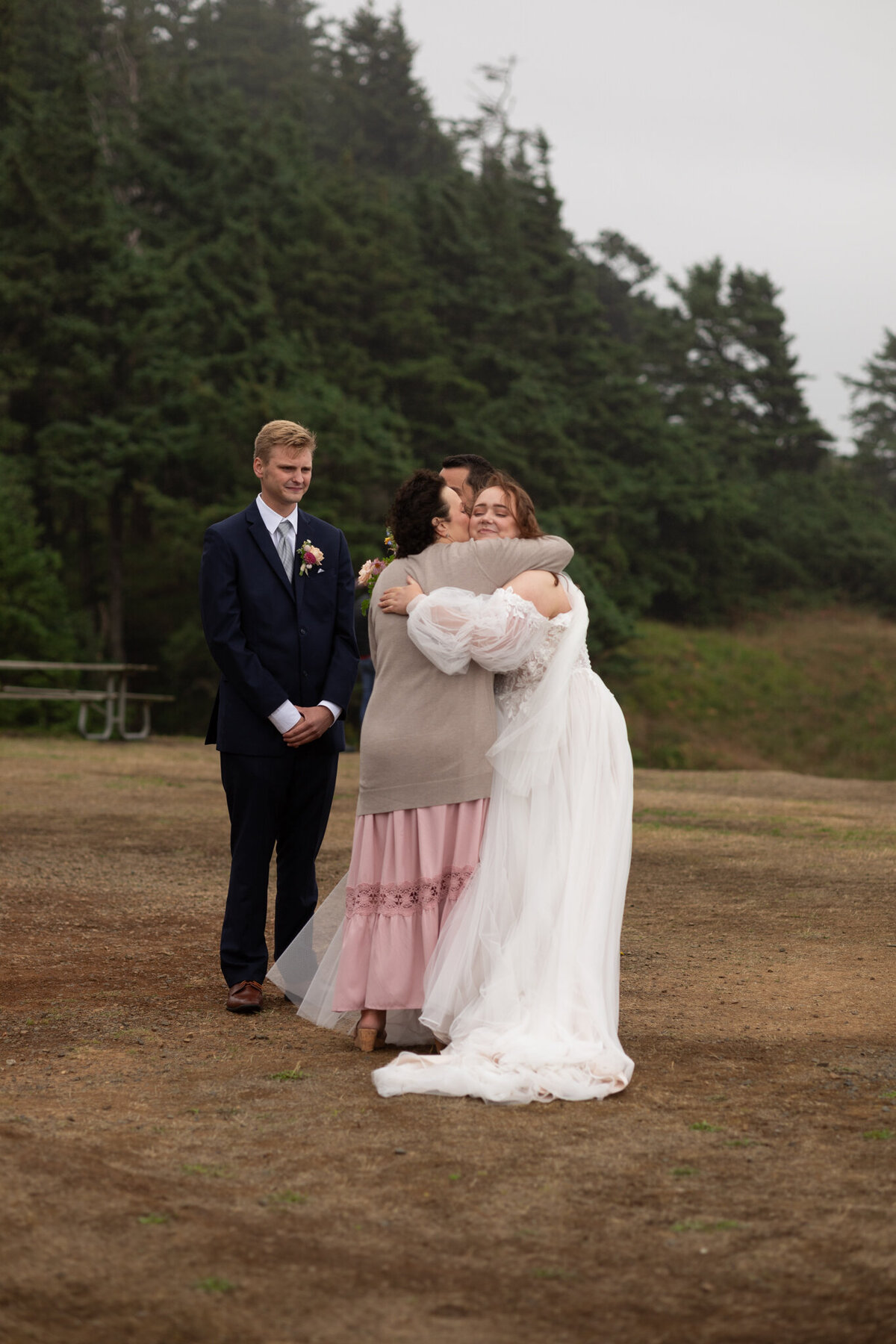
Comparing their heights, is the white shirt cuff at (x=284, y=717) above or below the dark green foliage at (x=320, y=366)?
below

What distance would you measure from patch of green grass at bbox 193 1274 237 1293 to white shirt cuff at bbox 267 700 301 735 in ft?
8.37

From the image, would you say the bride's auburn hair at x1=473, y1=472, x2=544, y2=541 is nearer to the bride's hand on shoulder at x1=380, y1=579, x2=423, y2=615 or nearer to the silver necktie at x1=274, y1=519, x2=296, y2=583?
the bride's hand on shoulder at x1=380, y1=579, x2=423, y2=615

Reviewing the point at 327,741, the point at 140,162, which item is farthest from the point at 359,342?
the point at 327,741

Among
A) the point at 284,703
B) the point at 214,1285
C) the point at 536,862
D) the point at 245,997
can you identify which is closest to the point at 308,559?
the point at 284,703

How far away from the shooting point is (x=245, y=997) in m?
5.13

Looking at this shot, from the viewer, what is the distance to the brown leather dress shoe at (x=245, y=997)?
511 centimetres

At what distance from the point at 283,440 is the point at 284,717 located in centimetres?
102

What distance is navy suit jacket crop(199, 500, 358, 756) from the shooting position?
16.7 feet

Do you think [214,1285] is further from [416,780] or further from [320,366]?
[320,366]

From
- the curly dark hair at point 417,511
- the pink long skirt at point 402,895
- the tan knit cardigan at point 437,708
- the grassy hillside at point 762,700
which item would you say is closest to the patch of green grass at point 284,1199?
the pink long skirt at point 402,895

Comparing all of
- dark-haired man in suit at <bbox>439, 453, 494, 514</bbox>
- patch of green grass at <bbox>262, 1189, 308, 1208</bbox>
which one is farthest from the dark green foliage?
patch of green grass at <bbox>262, 1189, 308, 1208</bbox>

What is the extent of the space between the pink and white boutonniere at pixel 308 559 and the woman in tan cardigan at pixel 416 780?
60 centimetres

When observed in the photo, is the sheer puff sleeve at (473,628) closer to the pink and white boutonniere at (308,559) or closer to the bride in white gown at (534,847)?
the bride in white gown at (534,847)

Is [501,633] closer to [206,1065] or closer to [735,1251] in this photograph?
[206,1065]
